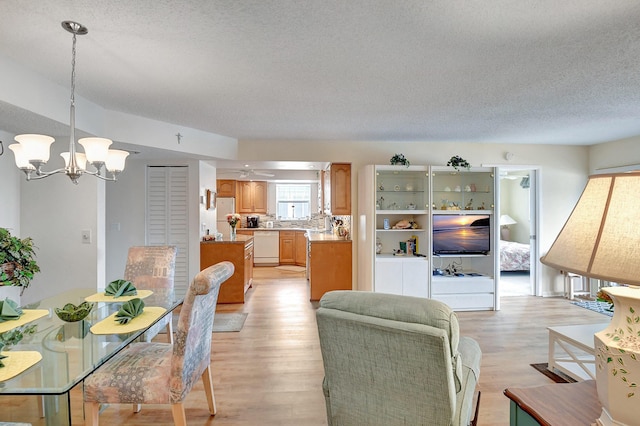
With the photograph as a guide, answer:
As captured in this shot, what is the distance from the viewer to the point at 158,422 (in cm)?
212

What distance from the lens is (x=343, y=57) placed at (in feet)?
7.26

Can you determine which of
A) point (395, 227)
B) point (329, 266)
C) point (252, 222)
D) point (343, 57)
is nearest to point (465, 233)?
point (395, 227)

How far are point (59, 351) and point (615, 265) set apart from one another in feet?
7.44

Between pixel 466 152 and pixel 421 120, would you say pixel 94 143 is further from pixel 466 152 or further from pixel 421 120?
pixel 466 152

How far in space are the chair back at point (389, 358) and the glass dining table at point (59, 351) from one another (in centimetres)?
109

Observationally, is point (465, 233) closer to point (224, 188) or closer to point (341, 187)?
point (341, 187)

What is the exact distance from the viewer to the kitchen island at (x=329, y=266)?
4898 millimetres

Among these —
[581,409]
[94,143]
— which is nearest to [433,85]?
[581,409]

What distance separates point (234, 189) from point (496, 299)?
620cm

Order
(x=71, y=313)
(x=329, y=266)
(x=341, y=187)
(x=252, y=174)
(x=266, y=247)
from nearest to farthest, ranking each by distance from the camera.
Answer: (x=71, y=313) < (x=329, y=266) < (x=341, y=187) < (x=252, y=174) < (x=266, y=247)

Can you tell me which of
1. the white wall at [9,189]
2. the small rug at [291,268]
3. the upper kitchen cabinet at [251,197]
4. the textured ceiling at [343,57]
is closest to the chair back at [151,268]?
the white wall at [9,189]

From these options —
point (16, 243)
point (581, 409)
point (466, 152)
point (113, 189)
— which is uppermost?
point (466, 152)

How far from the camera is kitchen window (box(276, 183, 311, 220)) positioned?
876cm

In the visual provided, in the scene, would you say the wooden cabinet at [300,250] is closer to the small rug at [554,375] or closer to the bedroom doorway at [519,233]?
the bedroom doorway at [519,233]
